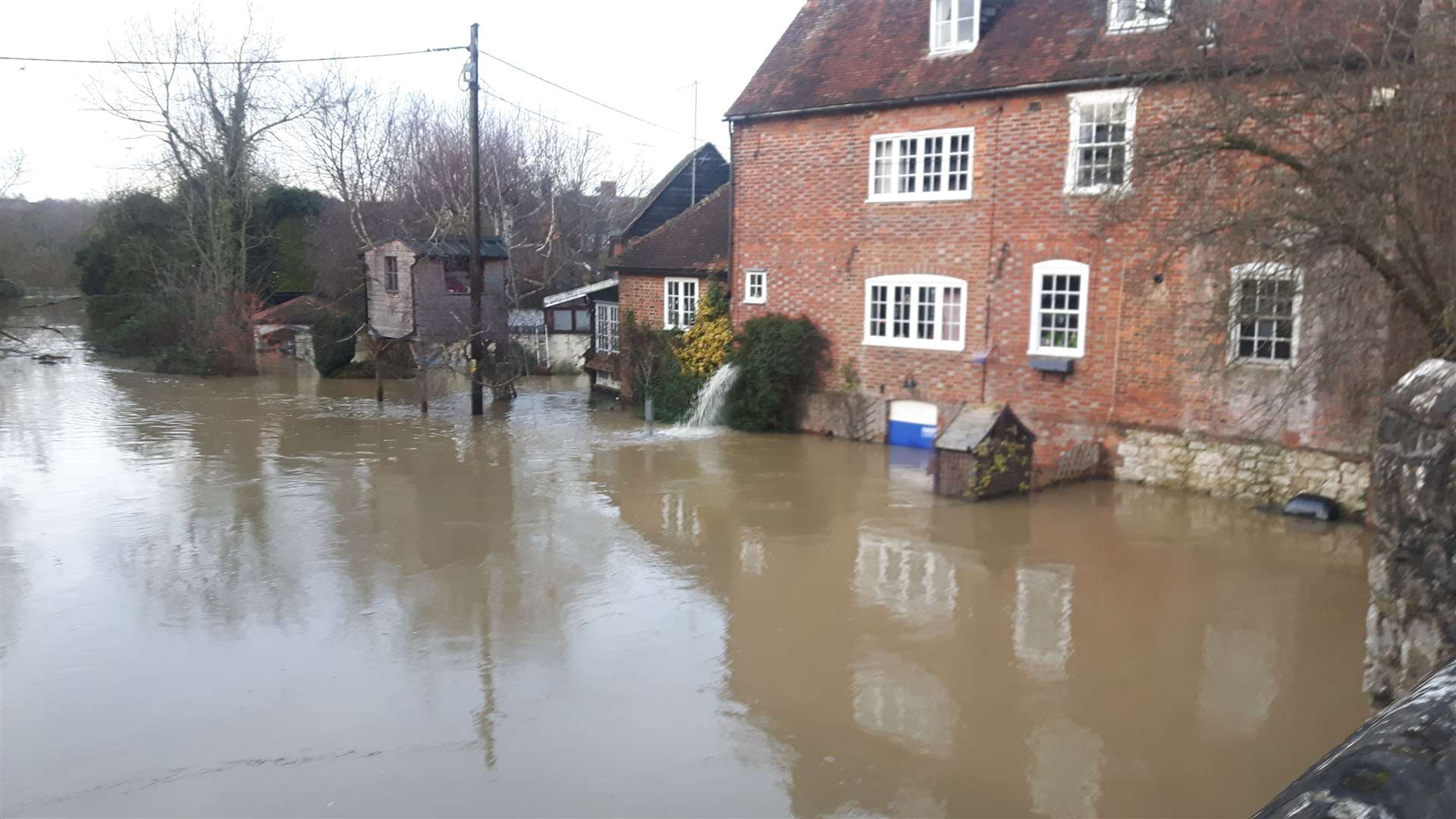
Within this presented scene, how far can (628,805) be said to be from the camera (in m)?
6.65

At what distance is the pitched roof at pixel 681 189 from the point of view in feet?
98.0

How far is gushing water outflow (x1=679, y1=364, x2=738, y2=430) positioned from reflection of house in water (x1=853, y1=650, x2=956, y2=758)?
40.1 feet

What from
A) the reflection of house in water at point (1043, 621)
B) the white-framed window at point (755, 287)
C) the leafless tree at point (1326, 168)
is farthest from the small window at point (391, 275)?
the reflection of house in water at point (1043, 621)

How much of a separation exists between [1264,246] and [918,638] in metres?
6.05

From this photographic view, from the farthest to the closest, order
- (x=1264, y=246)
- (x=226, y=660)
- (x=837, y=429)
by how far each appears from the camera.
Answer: (x=837, y=429) → (x=1264, y=246) → (x=226, y=660)

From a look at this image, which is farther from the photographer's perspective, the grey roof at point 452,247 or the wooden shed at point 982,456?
the grey roof at point 452,247

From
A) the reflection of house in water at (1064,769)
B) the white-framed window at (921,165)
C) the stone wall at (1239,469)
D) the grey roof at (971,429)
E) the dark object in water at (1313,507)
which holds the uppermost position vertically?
the white-framed window at (921,165)

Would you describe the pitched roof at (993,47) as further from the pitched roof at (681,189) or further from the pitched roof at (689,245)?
the pitched roof at (681,189)

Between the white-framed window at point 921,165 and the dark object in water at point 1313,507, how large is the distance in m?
7.31

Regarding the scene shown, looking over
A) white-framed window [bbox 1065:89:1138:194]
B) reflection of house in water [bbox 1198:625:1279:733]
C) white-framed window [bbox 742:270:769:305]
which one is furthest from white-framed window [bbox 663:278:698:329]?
reflection of house in water [bbox 1198:625:1279:733]

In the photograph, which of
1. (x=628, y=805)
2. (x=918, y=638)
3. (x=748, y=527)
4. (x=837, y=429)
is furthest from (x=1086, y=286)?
(x=628, y=805)

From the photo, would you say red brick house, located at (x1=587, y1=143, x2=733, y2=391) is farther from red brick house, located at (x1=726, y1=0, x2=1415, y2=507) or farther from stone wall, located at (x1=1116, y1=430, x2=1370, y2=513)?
stone wall, located at (x1=1116, y1=430, x2=1370, y2=513)

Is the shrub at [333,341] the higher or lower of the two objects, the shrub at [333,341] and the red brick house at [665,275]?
the lower

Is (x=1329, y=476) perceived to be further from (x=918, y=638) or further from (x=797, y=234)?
(x=797, y=234)
